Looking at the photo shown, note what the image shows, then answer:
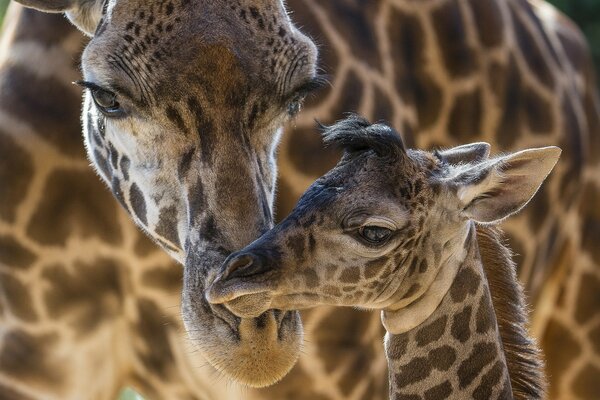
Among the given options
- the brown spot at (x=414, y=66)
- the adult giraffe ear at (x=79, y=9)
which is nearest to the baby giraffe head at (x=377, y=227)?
the adult giraffe ear at (x=79, y=9)

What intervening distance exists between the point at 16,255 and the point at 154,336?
643 millimetres

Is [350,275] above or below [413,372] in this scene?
above

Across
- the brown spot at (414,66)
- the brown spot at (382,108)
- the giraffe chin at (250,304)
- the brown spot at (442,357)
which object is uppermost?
the brown spot at (414,66)

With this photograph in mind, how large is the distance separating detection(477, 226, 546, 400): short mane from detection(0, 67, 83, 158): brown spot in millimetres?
1861

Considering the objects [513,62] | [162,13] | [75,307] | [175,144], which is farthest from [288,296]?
[513,62]

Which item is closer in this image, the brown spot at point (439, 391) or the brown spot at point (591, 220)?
the brown spot at point (439, 391)

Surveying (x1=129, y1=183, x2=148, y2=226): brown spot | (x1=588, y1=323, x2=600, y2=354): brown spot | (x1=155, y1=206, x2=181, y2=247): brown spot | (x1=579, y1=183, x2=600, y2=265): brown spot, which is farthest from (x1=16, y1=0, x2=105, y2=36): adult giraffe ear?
(x1=588, y1=323, x2=600, y2=354): brown spot

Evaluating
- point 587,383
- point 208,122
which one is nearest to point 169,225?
point 208,122

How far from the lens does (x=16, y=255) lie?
4930 mm

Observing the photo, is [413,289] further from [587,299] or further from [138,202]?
[587,299]

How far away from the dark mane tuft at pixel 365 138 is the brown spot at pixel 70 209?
5.77 ft

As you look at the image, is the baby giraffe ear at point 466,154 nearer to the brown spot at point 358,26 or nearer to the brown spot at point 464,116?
the brown spot at point 358,26

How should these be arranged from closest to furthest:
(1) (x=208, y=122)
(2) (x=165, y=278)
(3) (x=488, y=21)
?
(1) (x=208, y=122) → (2) (x=165, y=278) → (3) (x=488, y=21)

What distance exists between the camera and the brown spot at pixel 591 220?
239 inches
